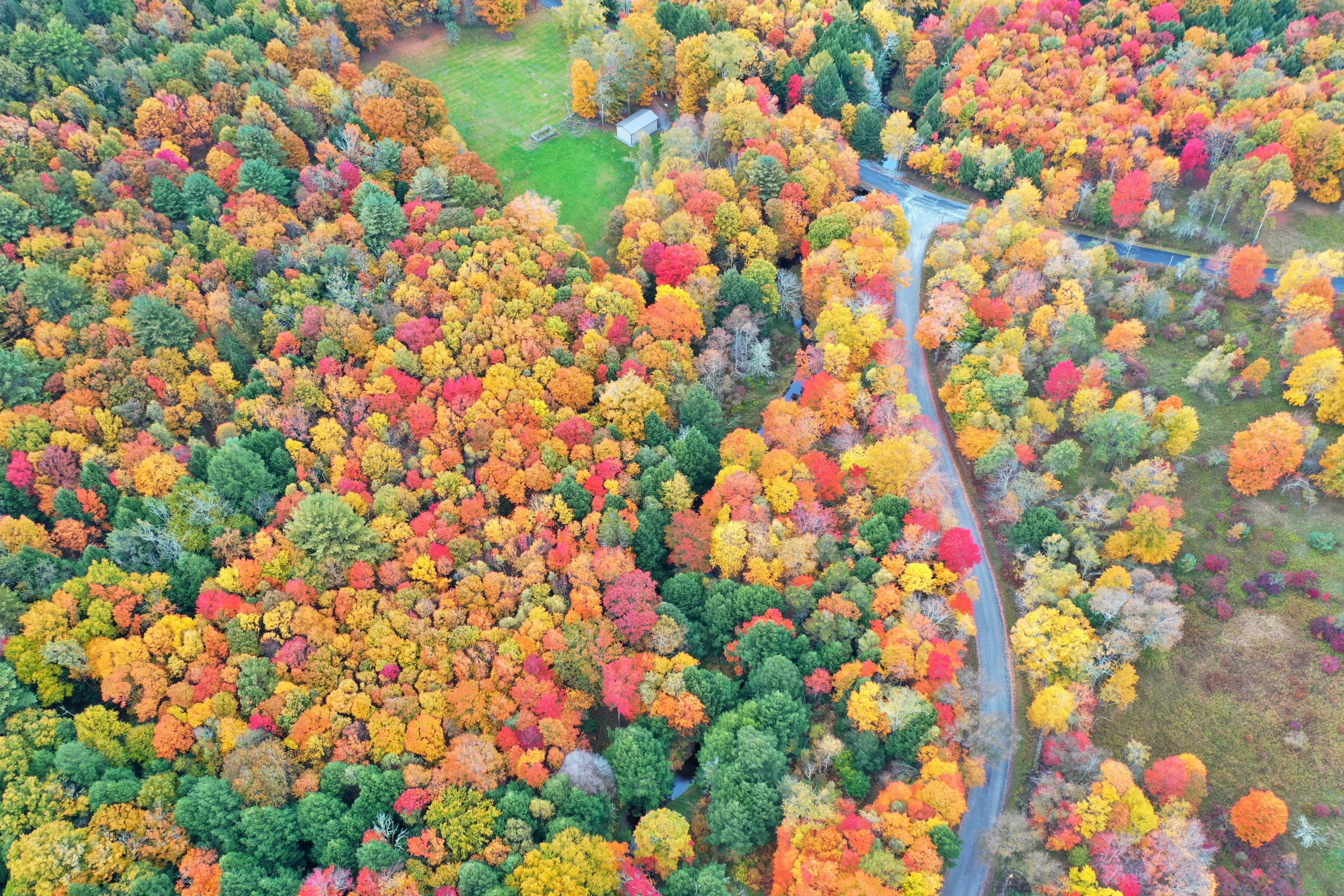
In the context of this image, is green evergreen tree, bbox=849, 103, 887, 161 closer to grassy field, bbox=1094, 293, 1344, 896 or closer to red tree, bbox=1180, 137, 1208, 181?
red tree, bbox=1180, 137, 1208, 181

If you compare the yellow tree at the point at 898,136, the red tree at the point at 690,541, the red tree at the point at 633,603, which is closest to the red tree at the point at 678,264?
the red tree at the point at 690,541

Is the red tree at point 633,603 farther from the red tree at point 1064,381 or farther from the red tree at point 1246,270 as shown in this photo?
the red tree at point 1246,270

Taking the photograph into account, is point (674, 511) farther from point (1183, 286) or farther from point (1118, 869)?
point (1183, 286)

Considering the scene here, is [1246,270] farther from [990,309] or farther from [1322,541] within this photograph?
[1322,541]

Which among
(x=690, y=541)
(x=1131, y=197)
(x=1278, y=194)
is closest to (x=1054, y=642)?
(x=690, y=541)

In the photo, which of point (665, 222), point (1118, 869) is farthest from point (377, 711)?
Answer: point (665, 222)
